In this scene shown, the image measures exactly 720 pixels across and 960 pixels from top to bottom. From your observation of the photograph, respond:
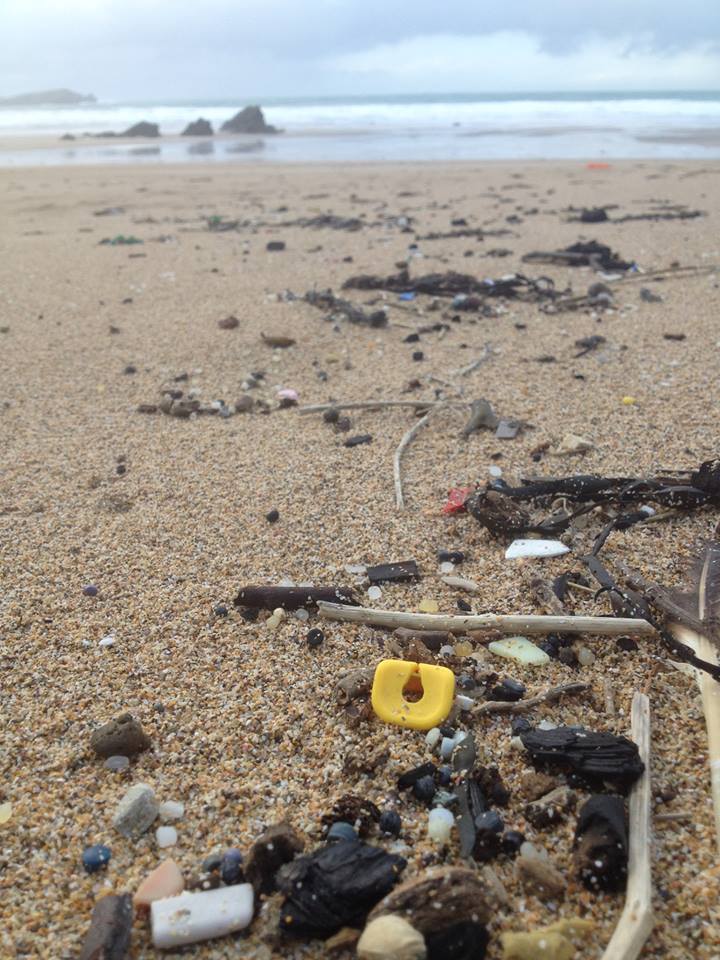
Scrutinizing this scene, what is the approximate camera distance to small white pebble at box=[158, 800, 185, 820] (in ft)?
5.63

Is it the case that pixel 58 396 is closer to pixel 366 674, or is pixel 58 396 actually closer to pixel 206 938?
pixel 366 674

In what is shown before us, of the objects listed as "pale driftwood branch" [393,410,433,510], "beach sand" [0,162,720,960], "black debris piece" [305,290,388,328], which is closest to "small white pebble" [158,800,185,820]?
"beach sand" [0,162,720,960]

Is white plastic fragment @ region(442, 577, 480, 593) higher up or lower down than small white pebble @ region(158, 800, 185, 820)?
higher up

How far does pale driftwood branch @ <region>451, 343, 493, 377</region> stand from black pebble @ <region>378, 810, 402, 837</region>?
3.12m

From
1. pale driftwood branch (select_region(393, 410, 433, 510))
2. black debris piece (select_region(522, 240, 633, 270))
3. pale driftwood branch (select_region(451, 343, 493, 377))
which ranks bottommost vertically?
pale driftwood branch (select_region(393, 410, 433, 510))

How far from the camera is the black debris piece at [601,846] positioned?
1.50m

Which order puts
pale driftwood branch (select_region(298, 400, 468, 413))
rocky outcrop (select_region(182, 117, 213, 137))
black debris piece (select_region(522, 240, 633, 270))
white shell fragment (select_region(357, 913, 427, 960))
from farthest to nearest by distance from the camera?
1. rocky outcrop (select_region(182, 117, 213, 137))
2. black debris piece (select_region(522, 240, 633, 270))
3. pale driftwood branch (select_region(298, 400, 468, 413))
4. white shell fragment (select_region(357, 913, 427, 960))

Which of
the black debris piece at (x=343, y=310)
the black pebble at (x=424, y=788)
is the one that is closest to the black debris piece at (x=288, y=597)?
the black pebble at (x=424, y=788)

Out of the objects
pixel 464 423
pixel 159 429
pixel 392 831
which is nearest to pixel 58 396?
pixel 159 429

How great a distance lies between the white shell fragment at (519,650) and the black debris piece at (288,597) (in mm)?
512

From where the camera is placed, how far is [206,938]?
146cm

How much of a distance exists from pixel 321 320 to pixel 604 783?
438cm

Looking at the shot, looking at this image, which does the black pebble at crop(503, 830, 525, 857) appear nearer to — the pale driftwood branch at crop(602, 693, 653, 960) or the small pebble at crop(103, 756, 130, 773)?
the pale driftwood branch at crop(602, 693, 653, 960)

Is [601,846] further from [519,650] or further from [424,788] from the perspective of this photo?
[519,650]
